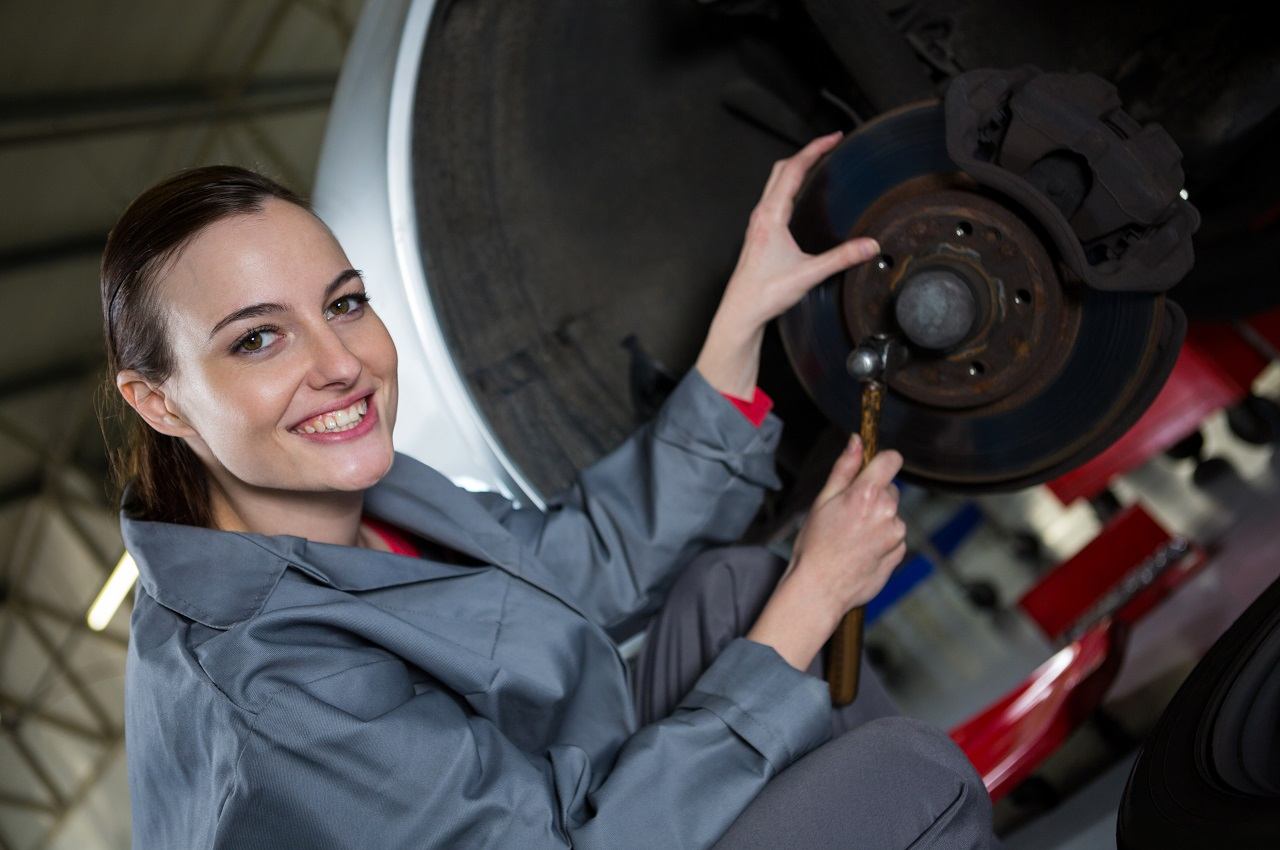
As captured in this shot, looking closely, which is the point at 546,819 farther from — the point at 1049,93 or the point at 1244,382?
the point at 1244,382

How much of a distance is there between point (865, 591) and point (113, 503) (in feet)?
1.60

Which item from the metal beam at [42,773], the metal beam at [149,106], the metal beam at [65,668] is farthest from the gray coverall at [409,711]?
the metal beam at [42,773]

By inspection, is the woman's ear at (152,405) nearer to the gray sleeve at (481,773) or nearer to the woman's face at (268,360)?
the woman's face at (268,360)

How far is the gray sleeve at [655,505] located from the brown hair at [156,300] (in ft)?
0.79

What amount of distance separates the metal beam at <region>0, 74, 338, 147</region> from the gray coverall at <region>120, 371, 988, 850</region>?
1432 mm

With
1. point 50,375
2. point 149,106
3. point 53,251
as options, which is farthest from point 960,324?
point 149,106

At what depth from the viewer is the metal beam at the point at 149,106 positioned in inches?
Result: 71.6

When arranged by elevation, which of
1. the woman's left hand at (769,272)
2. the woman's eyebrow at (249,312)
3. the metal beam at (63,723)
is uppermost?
the metal beam at (63,723)

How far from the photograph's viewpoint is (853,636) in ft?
2.32

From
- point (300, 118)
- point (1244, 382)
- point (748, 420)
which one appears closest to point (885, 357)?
point (748, 420)

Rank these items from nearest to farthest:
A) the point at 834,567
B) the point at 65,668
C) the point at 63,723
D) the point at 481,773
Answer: the point at 481,773
the point at 834,567
the point at 65,668
the point at 63,723

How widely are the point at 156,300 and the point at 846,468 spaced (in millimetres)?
410

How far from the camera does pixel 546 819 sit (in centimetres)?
58

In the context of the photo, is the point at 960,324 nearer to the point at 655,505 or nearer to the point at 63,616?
the point at 655,505
